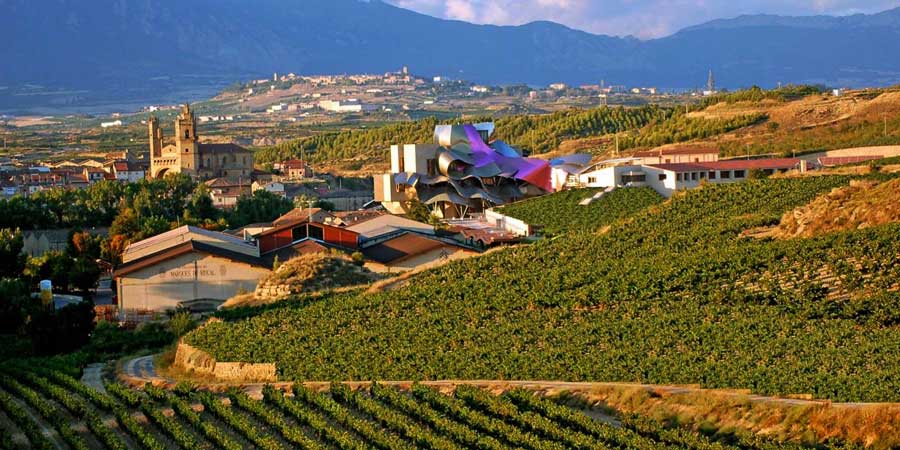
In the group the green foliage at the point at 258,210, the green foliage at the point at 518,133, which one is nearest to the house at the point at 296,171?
the green foliage at the point at 518,133

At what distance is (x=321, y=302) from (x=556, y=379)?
468 inches

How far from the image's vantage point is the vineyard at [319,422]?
19.3m

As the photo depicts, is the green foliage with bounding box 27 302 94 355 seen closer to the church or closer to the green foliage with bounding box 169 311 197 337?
the green foliage with bounding box 169 311 197 337

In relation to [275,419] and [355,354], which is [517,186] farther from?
[275,419]

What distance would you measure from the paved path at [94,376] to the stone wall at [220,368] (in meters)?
1.64

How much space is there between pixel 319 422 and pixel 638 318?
8.92 m

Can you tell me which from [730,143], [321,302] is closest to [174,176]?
[730,143]

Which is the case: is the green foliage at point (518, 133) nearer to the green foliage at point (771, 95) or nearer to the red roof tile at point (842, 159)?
the green foliage at point (771, 95)

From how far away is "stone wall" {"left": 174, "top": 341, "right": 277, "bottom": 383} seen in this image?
27.3 meters

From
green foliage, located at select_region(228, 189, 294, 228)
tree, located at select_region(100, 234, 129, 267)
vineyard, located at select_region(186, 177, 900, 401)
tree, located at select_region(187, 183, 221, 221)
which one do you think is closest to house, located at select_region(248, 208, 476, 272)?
vineyard, located at select_region(186, 177, 900, 401)

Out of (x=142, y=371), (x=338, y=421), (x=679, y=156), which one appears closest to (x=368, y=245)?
(x=142, y=371)

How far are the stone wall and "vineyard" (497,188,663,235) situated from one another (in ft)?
64.7

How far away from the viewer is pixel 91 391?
25734 millimetres

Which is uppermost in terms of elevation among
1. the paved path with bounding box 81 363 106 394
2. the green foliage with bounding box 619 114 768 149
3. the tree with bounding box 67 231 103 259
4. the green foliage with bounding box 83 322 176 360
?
the green foliage with bounding box 619 114 768 149
